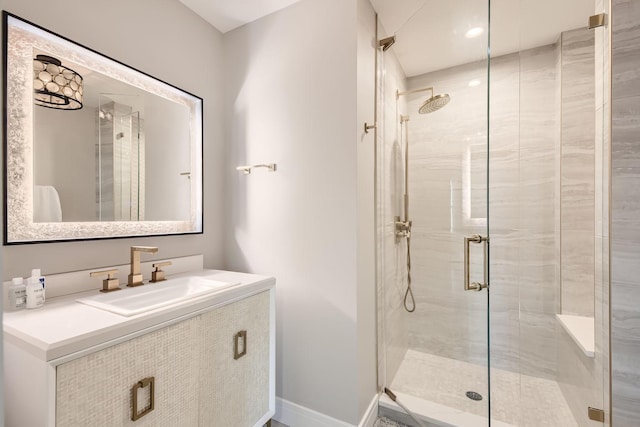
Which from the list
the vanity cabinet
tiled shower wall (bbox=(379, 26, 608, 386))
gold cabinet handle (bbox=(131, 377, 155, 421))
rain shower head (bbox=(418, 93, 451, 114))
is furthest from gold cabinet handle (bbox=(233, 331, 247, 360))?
rain shower head (bbox=(418, 93, 451, 114))

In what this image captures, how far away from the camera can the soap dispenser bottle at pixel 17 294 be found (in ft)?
3.62

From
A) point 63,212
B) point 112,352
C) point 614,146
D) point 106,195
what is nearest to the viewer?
point 112,352

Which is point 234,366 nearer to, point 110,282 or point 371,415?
point 110,282

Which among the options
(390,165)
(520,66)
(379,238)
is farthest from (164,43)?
(520,66)

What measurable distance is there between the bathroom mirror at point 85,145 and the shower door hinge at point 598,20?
2.06 m

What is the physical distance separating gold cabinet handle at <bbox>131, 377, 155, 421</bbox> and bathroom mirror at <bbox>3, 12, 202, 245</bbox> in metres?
0.74

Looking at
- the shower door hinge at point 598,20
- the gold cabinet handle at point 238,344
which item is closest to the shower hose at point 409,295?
the gold cabinet handle at point 238,344

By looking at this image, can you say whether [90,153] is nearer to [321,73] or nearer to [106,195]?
[106,195]

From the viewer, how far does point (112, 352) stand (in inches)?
37.9

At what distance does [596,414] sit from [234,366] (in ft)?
5.32

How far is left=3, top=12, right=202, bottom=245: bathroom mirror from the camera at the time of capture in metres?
1.18

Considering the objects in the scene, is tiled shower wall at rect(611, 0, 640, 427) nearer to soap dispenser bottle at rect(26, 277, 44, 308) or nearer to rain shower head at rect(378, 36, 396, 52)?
rain shower head at rect(378, 36, 396, 52)

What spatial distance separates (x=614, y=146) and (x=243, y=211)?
1.88 metres

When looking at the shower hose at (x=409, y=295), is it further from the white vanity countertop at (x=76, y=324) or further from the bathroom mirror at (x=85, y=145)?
the bathroom mirror at (x=85, y=145)
